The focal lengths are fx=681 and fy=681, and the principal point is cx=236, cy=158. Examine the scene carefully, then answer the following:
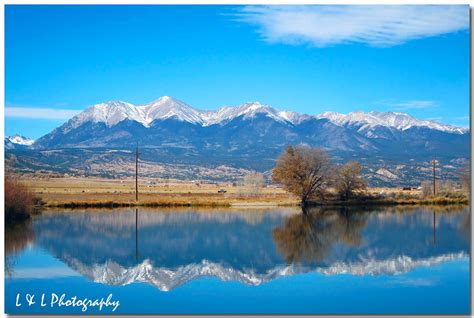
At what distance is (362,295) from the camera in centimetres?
1631

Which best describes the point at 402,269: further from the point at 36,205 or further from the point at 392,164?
the point at 392,164

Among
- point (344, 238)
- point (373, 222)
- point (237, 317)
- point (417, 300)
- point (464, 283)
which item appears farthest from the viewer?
point (373, 222)

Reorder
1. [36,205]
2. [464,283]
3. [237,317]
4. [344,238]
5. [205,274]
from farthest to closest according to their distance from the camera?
[36,205] → [344,238] → [205,274] → [464,283] → [237,317]

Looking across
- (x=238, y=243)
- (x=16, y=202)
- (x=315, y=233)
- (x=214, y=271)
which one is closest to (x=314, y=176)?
(x=315, y=233)

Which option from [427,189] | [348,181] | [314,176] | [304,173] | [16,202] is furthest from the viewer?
[427,189]

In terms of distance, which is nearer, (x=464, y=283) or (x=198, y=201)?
(x=464, y=283)

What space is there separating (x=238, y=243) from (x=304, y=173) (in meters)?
24.0

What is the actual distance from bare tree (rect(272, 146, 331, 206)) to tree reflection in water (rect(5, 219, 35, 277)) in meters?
22.4

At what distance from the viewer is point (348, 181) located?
51.8 meters

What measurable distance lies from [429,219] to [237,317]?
25567 mm

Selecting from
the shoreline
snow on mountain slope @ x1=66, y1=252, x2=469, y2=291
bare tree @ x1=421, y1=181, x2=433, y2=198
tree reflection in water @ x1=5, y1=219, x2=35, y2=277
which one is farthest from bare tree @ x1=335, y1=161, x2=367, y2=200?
snow on mountain slope @ x1=66, y1=252, x2=469, y2=291

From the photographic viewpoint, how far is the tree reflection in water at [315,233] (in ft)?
79.2

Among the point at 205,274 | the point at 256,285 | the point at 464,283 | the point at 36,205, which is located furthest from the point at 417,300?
the point at 36,205

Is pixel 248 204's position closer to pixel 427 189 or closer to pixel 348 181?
pixel 348 181
